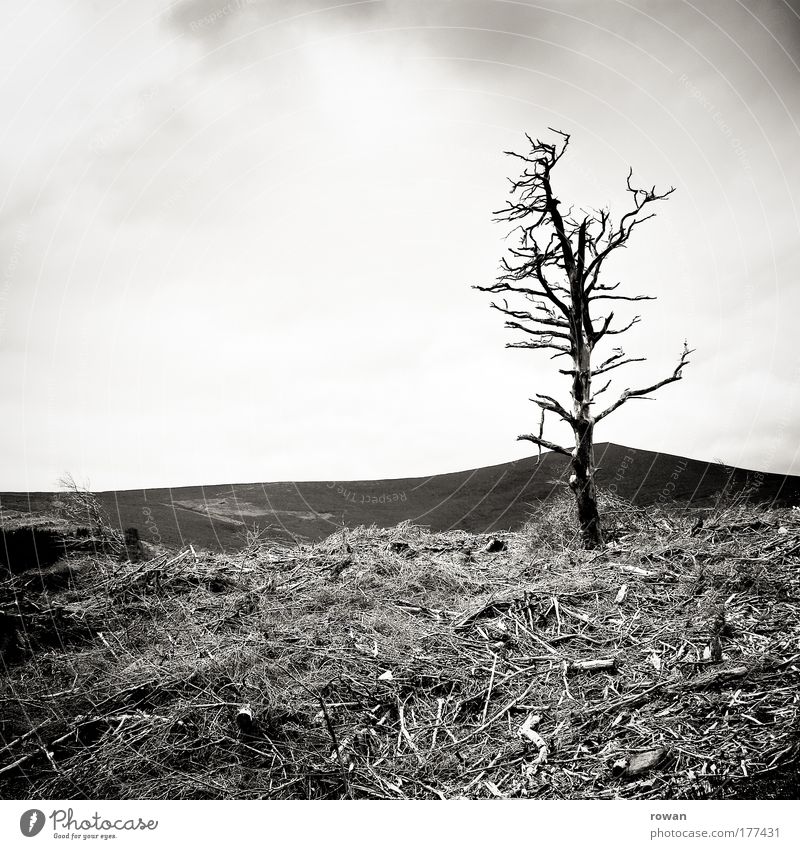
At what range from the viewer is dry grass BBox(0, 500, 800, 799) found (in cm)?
330

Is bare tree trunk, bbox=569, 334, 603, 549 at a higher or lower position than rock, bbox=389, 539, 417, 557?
higher

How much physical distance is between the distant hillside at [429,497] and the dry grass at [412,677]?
6.68 ft

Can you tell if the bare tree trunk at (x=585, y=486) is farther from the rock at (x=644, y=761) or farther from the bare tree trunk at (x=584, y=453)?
the rock at (x=644, y=761)

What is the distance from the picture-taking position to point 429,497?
10.5 m

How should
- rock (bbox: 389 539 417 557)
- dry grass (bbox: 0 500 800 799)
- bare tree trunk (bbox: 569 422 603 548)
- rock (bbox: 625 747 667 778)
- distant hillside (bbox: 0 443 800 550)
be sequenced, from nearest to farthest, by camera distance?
rock (bbox: 625 747 667 778) → dry grass (bbox: 0 500 800 799) → rock (bbox: 389 539 417 557) → bare tree trunk (bbox: 569 422 603 548) → distant hillside (bbox: 0 443 800 550)

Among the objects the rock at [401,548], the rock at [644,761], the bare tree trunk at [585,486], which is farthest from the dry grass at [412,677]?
the bare tree trunk at [585,486]

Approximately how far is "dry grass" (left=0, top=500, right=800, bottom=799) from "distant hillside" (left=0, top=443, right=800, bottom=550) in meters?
2.04

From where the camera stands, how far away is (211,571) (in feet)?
22.4

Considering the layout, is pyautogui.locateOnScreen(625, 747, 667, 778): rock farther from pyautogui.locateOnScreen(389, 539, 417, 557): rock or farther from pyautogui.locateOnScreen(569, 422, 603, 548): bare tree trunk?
pyautogui.locateOnScreen(569, 422, 603, 548): bare tree trunk

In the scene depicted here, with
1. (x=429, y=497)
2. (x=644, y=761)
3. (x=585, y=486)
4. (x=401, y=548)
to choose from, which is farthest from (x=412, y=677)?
(x=429, y=497)

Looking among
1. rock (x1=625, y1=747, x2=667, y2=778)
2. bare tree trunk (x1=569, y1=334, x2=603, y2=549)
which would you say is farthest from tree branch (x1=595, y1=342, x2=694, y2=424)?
rock (x1=625, y1=747, x2=667, y2=778)

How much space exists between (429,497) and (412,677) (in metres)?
6.28

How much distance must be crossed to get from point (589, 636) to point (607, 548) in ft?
9.52
